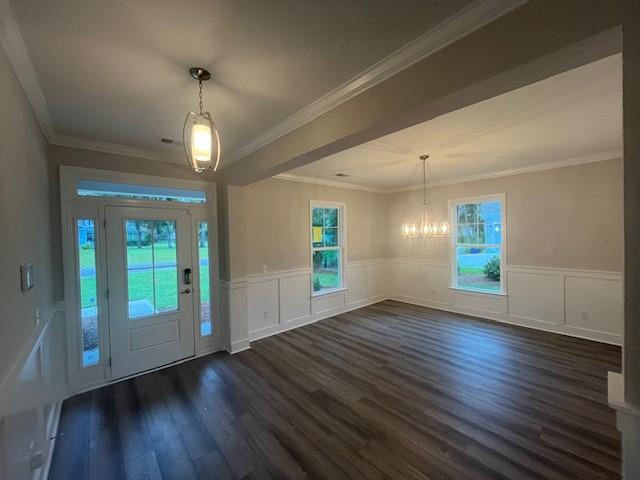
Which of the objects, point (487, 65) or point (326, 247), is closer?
point (487, 65)

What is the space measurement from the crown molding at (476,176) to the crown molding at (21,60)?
2.76 metres

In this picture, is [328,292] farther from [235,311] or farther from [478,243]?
[478,243]

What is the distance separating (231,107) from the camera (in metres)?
2.20

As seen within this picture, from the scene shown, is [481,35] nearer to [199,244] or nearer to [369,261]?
[199,244]

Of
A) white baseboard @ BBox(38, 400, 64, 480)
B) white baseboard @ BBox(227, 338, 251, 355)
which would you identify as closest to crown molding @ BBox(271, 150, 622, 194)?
white baseboard @ BBox(227, 338, 251, 355)

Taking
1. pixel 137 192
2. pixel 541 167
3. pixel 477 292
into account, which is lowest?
pixel 477 292

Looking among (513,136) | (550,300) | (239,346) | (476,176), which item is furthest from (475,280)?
(239,346)

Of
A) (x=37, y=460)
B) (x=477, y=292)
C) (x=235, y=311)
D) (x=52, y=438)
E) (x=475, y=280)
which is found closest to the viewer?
(x=37, y=460)

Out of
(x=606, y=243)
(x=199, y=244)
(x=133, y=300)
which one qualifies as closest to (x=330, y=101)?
(x=199, y=244)

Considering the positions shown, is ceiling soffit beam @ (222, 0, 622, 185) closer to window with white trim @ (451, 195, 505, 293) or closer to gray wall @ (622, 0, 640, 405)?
gray wall @ (622, 0, 640, 405)

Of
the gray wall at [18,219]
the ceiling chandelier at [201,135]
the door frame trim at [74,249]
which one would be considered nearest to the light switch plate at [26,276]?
the gray wall at [18,219]

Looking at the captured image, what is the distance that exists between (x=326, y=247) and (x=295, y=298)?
1214 millimetres

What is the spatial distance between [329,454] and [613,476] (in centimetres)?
184

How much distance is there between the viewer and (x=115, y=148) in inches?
118
